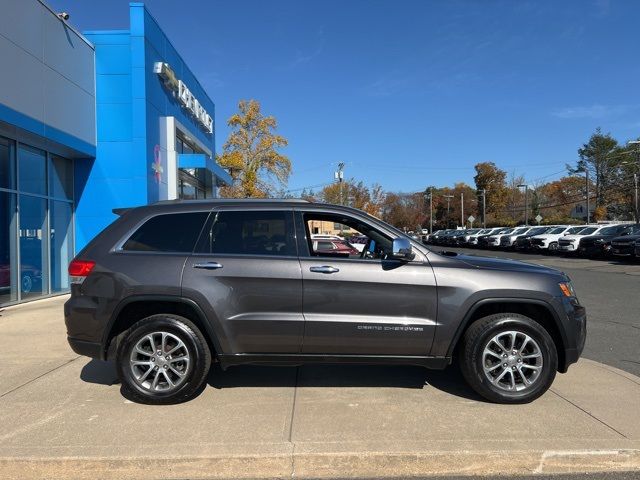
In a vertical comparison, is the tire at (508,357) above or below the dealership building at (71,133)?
below

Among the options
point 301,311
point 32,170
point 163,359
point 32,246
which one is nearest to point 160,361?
point 163,359

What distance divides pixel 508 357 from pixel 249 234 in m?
2.61

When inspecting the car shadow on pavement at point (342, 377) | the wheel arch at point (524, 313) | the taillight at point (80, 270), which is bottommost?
the car shadow on pavement at point (342, 377)

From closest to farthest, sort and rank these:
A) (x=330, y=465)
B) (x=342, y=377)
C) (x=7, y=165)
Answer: (x=330, y=465), (x=342, y=377), (x=7, y=165)

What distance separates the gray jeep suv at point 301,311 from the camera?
14.6ft

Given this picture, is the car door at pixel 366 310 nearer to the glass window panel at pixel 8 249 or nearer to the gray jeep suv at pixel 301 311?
the gray jeep suv at pixel 301 311

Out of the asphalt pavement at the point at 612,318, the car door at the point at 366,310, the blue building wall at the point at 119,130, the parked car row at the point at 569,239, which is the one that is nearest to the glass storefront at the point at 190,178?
the blue building wall at the point at 119,130

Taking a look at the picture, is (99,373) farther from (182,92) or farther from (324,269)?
(182,92)

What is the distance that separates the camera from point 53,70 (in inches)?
434

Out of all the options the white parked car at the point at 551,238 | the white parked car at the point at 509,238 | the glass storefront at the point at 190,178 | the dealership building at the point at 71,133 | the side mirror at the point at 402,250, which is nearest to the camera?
the side mirror at the point at 402,250

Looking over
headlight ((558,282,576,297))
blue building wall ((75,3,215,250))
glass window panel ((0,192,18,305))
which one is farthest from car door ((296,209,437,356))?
blue building wall ((75,3,215,250))

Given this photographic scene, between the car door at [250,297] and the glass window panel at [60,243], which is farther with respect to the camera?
the glass window panel at [60,243]

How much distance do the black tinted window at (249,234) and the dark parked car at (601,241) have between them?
24830mm

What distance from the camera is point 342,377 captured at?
5359 mm
